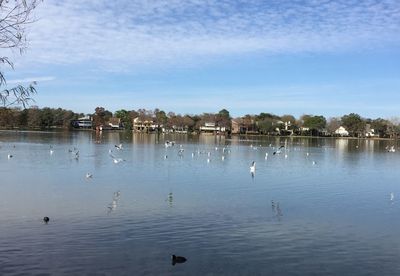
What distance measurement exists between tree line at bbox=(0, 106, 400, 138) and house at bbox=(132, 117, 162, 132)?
0.76 meters

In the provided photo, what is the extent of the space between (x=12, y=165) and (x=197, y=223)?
2184 centimetres

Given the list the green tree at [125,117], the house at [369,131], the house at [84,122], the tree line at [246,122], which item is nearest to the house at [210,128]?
the tree line at [246,122]

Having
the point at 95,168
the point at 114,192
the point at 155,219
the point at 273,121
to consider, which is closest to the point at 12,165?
the point at 95,168

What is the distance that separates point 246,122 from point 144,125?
3843 cm

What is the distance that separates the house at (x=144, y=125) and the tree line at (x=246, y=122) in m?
0.76

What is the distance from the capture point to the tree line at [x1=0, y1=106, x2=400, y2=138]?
525 feet

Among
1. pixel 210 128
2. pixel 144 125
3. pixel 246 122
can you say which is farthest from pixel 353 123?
pixel 144 125

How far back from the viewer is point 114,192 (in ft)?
73.1

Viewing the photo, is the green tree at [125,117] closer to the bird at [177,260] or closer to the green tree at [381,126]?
the green tree at [381,126]

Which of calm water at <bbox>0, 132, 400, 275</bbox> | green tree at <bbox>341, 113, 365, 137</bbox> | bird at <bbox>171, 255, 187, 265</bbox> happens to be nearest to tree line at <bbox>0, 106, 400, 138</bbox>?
green tree at <bbox>341, 113, 365, 137</bbox>

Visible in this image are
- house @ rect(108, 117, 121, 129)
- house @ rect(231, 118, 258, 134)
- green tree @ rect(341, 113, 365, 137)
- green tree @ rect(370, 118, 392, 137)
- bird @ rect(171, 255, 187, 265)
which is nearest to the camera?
bird @ rect(171, 255, 187, 265)

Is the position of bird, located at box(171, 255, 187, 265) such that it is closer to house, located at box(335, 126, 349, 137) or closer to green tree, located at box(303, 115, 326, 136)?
green tree, located at box(303, 115, 326, 136)

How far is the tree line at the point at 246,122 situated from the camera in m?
160

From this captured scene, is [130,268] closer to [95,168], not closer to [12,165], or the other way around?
[95,168]
